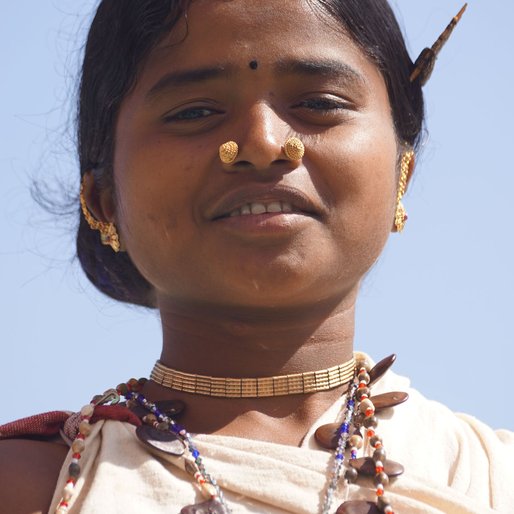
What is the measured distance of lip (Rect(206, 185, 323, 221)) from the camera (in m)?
3.74

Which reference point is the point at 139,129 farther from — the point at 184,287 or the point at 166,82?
the point at 184,287

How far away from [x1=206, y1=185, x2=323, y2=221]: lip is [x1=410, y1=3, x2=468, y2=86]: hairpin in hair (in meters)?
0.87

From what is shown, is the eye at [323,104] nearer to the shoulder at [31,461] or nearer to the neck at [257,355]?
the neck at [257,355]

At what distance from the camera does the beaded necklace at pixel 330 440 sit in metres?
3.52

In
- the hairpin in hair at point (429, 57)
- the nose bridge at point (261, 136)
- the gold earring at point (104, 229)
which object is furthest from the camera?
the hairpin in hair at point (429, 57)

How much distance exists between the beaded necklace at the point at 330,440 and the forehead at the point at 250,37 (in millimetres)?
965

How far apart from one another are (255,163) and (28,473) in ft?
3.46

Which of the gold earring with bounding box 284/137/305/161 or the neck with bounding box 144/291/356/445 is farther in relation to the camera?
the neck with bounding box 144/291/356/445

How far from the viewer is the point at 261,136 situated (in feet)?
12.2

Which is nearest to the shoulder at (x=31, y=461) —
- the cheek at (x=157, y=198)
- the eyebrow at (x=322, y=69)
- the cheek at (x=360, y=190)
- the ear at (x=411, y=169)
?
the cheek at (x=157, y=198)

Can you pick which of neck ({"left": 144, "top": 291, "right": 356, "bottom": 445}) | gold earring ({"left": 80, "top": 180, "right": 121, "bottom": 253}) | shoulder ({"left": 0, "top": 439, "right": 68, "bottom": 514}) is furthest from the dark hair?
shoulder ({"left": 0, "top": 439, "right": 68, "bottom": 514})

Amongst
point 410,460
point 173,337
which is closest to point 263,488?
point 410,460

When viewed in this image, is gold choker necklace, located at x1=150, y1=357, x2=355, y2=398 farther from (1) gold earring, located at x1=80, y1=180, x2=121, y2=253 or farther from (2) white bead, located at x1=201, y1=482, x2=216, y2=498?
(1) gold earring, located at x1=80, y1=180, x2=121, y2=253

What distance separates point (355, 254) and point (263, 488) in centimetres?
77
